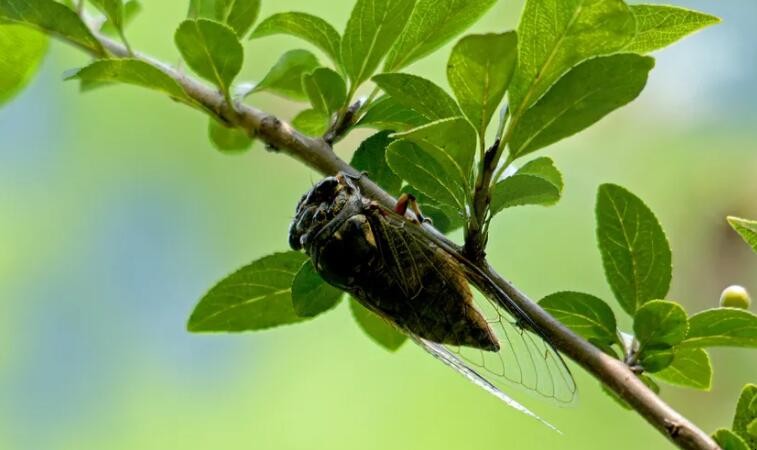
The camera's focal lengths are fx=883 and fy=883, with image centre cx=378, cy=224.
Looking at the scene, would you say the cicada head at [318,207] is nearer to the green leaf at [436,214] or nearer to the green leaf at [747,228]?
the green leaf at [436,214]

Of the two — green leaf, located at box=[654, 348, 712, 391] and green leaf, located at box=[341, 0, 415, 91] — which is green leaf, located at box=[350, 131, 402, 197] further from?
green leaf, located at box=[654, 348, 712, 391]

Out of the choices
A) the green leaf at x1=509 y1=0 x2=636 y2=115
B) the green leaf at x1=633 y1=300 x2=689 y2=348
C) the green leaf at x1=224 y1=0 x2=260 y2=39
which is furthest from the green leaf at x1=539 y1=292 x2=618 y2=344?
the green leaf at x1=224 y1=0 x2=260 y2=39

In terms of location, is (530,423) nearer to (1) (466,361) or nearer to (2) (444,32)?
(1) (466,361)

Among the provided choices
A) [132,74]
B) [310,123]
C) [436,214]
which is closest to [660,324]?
[436,214]

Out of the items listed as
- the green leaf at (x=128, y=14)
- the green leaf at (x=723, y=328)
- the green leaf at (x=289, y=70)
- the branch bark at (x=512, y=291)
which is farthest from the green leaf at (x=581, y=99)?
the green leaf at (x=128, y=14)

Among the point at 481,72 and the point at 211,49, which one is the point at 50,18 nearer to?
the point at 211,49
